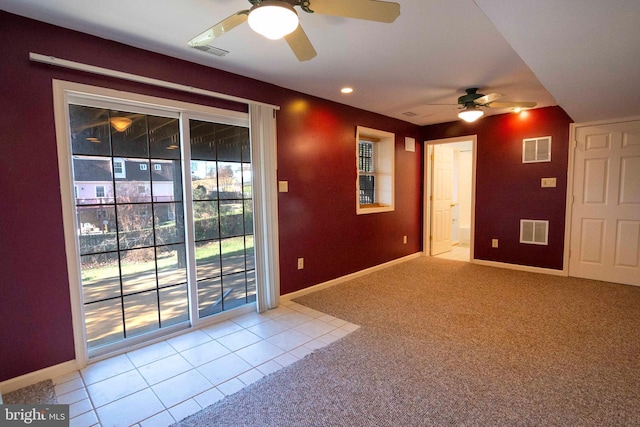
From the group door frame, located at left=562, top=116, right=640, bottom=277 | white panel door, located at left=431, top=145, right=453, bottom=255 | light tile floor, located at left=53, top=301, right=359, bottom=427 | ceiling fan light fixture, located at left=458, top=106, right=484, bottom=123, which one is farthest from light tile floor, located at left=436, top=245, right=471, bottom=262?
light tile floor, located at left=53, top=301, right=359, bottom=427

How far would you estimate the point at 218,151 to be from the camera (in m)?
3.08

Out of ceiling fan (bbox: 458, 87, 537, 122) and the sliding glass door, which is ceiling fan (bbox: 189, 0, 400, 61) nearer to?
the sliding glass door

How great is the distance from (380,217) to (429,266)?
1.18m

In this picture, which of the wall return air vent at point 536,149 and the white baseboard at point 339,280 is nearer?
the white baseboard at point 339,280

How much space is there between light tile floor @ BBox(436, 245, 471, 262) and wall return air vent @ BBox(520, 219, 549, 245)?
1016mm

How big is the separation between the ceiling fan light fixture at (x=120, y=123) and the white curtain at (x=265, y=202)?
108cm

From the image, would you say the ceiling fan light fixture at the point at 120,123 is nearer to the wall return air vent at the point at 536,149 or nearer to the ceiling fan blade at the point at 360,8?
the ceiling fan blade at the point at 360,8

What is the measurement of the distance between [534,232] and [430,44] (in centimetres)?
360

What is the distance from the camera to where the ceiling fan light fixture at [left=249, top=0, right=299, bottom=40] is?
4.82 feet

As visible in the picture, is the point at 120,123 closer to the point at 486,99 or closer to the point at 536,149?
the point at 486,99

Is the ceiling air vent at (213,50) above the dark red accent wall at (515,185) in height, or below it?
above

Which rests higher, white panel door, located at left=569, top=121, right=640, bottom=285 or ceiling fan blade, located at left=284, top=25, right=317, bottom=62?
ceiling fan blade, located at left=284, top=25, right=317, bottom=62

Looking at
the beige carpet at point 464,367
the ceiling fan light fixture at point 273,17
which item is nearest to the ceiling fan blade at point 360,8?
the ceiling fan light fixture at point 273,17

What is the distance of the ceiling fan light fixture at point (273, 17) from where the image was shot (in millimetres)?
1468
